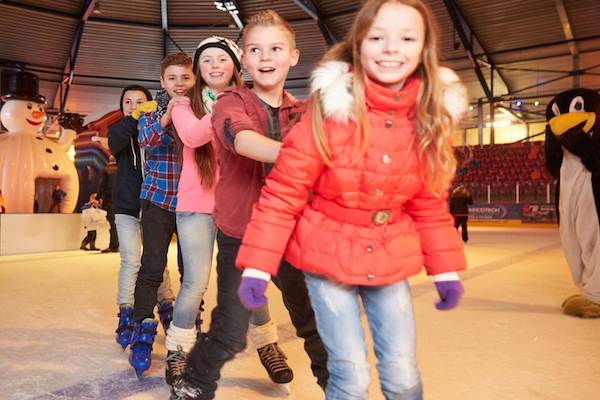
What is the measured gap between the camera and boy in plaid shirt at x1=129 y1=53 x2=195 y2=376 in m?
2.10

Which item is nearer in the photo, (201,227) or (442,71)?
(442,71)

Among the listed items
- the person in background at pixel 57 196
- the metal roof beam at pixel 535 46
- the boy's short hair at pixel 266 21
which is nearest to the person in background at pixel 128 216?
the boy's short hair at pixel 266 21

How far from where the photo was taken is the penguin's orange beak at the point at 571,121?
3.19 m

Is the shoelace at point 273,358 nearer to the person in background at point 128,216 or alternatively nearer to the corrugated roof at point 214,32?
the person in background at point 128,216

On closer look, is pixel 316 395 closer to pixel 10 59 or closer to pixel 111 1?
pixel 111 1

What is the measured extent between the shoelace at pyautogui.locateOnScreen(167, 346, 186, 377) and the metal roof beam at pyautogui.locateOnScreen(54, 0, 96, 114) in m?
14.8

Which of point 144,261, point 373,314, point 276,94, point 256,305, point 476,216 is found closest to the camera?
point 256,305

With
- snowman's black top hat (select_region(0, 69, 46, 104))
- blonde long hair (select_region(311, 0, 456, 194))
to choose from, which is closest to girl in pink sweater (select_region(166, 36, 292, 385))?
blonde long hair (select_region(311, 0, 456, 194))

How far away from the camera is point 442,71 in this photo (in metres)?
1.23

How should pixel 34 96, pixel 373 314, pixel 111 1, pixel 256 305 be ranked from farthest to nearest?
1. pixel 111 1
2. pixel 34 96
3. pixel 373 314
4. pixel 256 305

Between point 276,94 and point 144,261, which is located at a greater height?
point 276,94

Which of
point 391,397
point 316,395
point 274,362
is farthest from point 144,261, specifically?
point 391,397

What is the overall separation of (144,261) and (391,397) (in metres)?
1.27

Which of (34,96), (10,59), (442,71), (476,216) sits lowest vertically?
(476,216)
